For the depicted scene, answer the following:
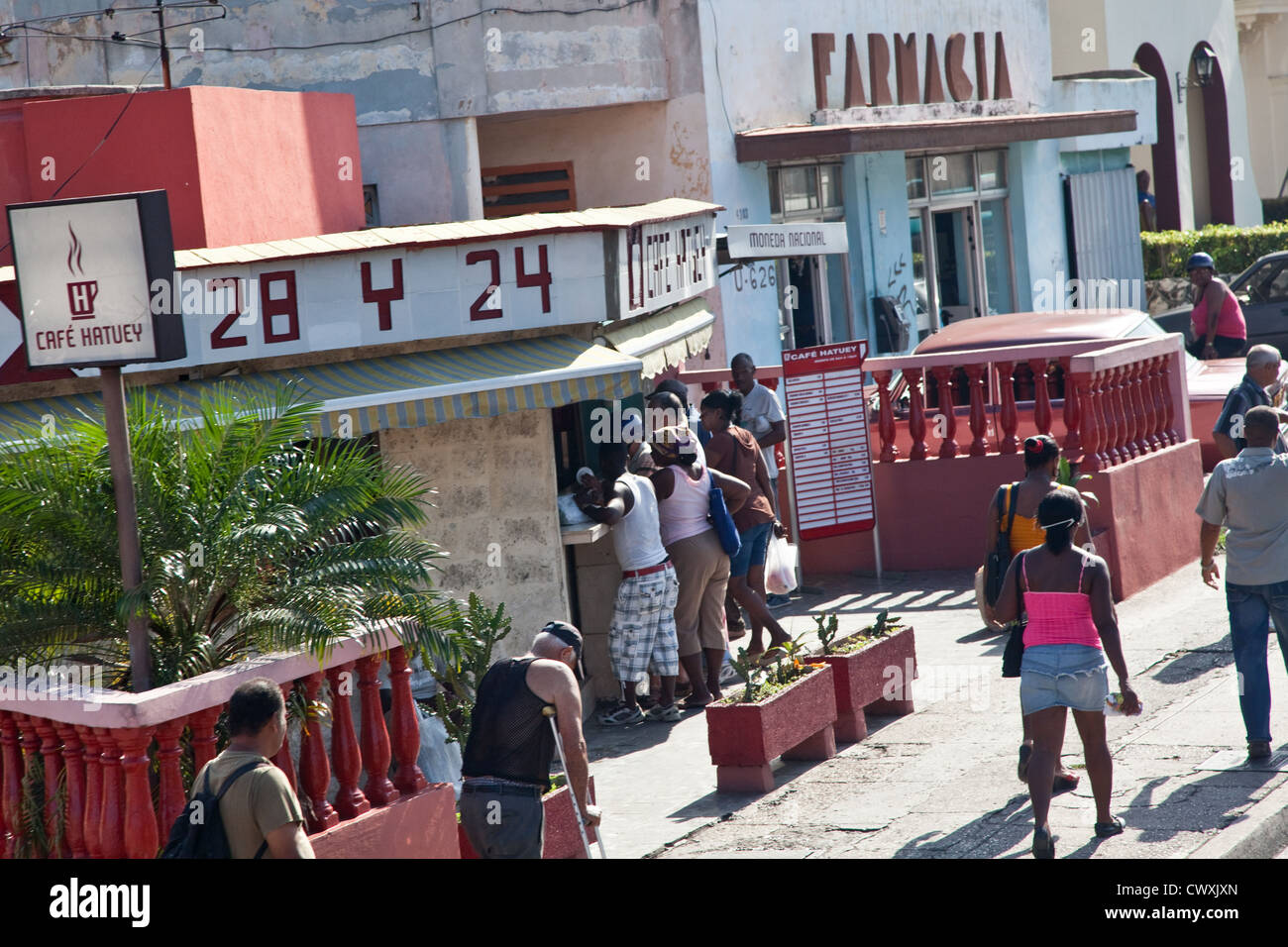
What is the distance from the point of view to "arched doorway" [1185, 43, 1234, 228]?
32062mm

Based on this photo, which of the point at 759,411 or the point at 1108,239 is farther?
the point at 1108,239

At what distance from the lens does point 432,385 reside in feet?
29.0

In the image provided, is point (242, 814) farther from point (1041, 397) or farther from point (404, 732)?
point (1041, 397)

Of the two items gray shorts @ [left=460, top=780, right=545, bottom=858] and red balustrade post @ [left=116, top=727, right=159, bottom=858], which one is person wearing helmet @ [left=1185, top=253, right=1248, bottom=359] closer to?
gray shorts @ [left=460, top=780, right=545, bottom=858]

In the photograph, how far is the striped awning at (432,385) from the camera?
27.4 ft

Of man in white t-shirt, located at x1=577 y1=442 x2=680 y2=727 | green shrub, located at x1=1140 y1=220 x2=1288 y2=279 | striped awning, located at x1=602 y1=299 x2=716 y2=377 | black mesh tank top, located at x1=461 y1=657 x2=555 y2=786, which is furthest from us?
green shrub, located at x1=1140 y1=220 x2=1288 y2=279

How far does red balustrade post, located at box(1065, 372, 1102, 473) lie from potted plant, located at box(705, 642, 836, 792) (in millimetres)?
3851

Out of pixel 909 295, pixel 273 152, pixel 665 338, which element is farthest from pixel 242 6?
pixel 909 295

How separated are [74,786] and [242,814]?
85 cm

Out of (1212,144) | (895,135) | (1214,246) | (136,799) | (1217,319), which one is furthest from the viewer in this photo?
(1212,144)

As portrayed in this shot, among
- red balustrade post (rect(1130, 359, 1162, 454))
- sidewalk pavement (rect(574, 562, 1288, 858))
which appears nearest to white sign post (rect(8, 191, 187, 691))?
sidewalk pavement (rect(574, 562, 1288, 858))

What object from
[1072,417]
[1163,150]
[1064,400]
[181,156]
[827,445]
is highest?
[1163,150]

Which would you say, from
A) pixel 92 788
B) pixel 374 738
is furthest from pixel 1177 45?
pixel 92 788
